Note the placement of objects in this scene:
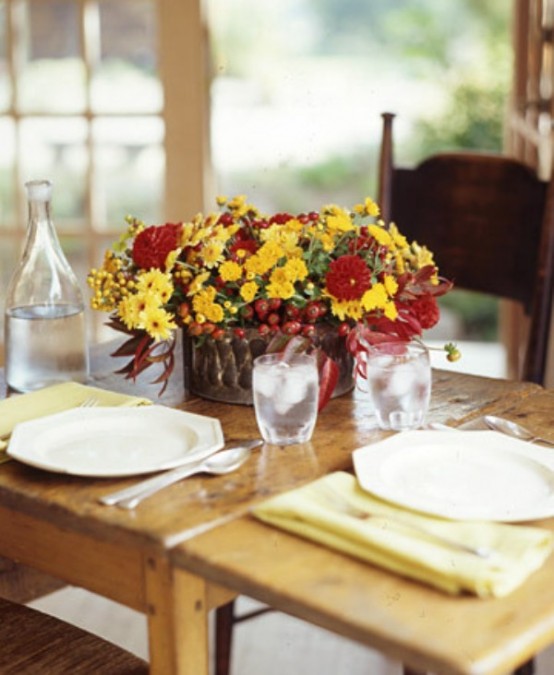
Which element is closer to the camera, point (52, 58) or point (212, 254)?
point (212, 254)

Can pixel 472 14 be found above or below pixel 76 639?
above

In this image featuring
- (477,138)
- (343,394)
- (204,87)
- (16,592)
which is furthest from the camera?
(477,138)

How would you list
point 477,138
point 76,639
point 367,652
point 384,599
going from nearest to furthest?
point 384,599 < point 76,639 < point 367,652 < point 477,138

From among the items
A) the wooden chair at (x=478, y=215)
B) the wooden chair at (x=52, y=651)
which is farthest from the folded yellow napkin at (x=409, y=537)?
the wooden chair at (x=478, y=215)

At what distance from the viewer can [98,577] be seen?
1.13m

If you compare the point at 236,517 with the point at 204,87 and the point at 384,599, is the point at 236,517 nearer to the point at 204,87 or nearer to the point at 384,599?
the point at 384,599

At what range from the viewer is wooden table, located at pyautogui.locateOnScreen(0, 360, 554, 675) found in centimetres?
88

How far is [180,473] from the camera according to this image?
117 cm

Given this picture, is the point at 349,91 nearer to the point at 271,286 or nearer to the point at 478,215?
the point at 478,215

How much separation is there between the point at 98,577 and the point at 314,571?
0.89 feet

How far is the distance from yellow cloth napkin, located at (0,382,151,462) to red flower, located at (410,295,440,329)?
1.17ft

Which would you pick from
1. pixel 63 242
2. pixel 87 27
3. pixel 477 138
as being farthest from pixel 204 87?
pixel 477 138

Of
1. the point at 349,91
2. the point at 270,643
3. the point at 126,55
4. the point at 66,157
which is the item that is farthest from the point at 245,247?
the point at 349,91

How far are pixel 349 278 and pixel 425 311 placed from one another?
0.44 feet
